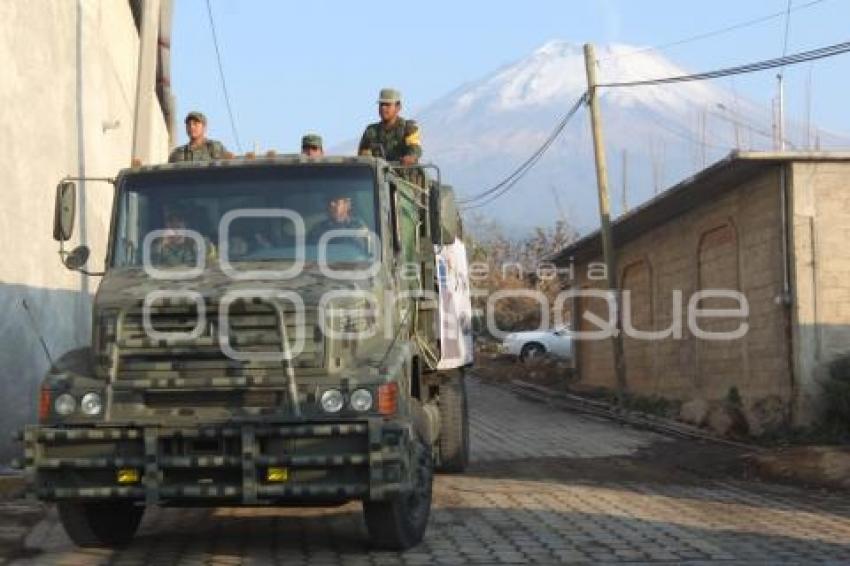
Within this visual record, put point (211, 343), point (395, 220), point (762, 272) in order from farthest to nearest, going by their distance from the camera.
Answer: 1. point (762, 272)
2. point (395, 220)
3. point (211, 343)

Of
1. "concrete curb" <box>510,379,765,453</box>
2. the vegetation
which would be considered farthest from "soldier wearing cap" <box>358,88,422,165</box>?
the vegetation

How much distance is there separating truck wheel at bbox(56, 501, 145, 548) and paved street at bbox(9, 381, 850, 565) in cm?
12

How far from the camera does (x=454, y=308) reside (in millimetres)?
11875

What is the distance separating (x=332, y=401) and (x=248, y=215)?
1.72 m

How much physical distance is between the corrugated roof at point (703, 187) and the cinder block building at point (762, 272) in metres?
0.02

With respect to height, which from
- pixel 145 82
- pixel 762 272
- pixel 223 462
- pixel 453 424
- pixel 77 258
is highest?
pixel 145 82

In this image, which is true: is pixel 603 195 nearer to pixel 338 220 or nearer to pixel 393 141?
pixel 393 141

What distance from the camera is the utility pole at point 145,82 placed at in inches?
527

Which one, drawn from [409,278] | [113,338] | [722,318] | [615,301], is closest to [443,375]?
[409,278]

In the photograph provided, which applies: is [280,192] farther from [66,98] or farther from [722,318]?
[722,318]

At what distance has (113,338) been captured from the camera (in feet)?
25.4

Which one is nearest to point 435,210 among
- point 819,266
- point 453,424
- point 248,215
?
point 248,215

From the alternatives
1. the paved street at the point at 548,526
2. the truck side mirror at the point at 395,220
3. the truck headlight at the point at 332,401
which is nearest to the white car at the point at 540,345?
the paved street at the point at 548,526

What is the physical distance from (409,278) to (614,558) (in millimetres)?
2678
